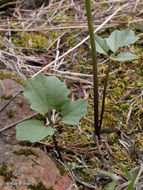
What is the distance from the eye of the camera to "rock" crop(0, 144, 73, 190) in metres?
0.98

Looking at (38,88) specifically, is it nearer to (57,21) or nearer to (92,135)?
(92,135)

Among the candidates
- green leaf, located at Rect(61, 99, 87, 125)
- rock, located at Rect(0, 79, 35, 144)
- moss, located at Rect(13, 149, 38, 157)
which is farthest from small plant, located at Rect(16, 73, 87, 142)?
rock, located at Rect(0, 79, 35, 144)

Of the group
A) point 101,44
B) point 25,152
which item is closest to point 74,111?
point 25,152

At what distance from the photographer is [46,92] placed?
1.14 meters

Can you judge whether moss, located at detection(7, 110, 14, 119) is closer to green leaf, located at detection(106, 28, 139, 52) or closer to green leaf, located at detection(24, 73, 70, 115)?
green leaf, located at detection(24, 73, 70, 115)

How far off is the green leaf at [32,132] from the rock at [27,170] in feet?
0.51

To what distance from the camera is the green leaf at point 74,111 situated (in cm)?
106

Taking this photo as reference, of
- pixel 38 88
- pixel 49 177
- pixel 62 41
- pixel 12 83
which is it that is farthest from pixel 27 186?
pixel 62 41

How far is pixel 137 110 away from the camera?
1.63 m

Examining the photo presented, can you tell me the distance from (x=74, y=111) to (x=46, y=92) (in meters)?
0.16

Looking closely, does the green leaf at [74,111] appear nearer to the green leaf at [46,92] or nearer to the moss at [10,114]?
the green leaf at [46,92]

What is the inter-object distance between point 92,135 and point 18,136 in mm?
626

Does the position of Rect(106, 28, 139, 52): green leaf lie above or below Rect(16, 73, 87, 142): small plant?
above

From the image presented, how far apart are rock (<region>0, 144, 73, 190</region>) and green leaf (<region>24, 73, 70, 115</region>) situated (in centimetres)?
22
